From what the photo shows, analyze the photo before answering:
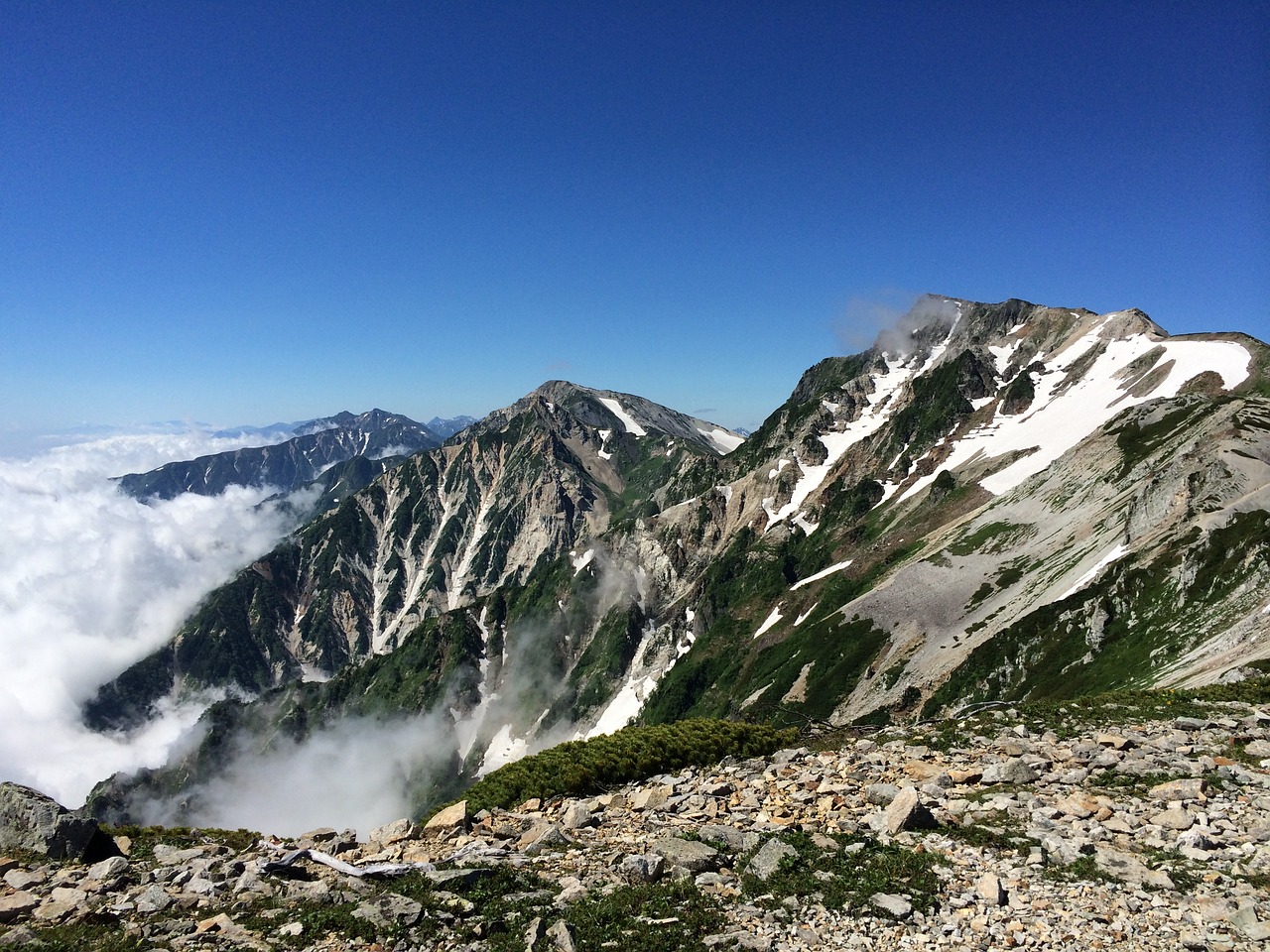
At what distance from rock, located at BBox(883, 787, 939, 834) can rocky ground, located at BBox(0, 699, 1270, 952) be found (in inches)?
1.9

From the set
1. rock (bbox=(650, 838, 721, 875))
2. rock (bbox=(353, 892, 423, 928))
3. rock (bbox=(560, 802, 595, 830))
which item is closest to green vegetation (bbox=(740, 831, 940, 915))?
rock (bbox=(650, 838, 721, 875))

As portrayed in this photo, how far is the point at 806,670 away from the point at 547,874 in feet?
481

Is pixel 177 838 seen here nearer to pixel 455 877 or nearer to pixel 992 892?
pixel 455 877

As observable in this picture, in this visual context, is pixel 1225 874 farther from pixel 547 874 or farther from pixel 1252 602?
pixel 1252 602

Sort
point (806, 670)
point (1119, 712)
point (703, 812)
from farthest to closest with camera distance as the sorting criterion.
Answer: point (806, 670) < point (1119, 712) < point (703, 812)

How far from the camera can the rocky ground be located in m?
13.5

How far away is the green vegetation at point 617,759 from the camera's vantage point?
24.1 meters

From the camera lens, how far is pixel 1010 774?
21.3m

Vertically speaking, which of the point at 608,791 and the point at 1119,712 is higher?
the point at 1119,712

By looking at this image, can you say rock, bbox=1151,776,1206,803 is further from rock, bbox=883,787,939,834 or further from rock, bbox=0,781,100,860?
rock, bbox=0,781,100,860

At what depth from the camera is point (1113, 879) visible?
14680 mm

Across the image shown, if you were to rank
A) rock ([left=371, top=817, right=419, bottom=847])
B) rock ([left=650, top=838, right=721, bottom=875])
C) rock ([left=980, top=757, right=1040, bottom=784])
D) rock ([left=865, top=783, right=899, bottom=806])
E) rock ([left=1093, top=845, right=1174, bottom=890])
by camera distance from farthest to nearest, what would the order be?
rock ([left=980, top=757, right=1040, bottom=784])
rock ([left=371, top=817, right=419, bottom=847])
rock ([left=865, top=783, right=899, bottom=806])
rock ([left=650, top=838, right=721, bottom=875])
rock ([left=1093, top=845, right=1174, bottom=890])

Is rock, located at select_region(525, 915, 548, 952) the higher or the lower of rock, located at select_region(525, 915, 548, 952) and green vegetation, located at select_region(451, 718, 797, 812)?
the higher

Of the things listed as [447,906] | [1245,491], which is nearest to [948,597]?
[1245,491]
